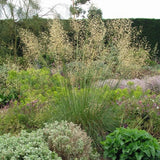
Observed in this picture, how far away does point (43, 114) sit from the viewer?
12.1 feet


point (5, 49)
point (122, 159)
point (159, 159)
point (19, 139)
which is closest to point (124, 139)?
point (122, 159)

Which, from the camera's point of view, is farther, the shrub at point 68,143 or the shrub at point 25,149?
the shrub at point 68,143

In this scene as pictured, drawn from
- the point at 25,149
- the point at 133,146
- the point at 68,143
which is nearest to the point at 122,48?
the point at 133,146

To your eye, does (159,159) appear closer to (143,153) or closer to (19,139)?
(143,153)

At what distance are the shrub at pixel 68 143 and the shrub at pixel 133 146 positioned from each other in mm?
271

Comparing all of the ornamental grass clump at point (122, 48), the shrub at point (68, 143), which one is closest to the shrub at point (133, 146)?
the shrub at point (68, 143)

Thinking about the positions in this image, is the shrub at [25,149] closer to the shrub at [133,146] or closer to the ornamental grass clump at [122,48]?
the shrub at [133,146]

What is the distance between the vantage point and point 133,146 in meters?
2.73

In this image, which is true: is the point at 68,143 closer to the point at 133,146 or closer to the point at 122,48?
the point at 133,146

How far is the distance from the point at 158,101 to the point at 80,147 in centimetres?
193

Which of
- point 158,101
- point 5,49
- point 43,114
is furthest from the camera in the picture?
point 5,49

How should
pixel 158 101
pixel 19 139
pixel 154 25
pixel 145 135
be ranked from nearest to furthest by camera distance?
1. pixel 19 139
2. pixel 145 135
3. pixel 158 101
4. pixel 154 25

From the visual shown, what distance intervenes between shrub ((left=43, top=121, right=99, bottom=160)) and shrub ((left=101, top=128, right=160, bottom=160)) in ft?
0.89

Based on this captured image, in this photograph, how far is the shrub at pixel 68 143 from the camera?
262cm
